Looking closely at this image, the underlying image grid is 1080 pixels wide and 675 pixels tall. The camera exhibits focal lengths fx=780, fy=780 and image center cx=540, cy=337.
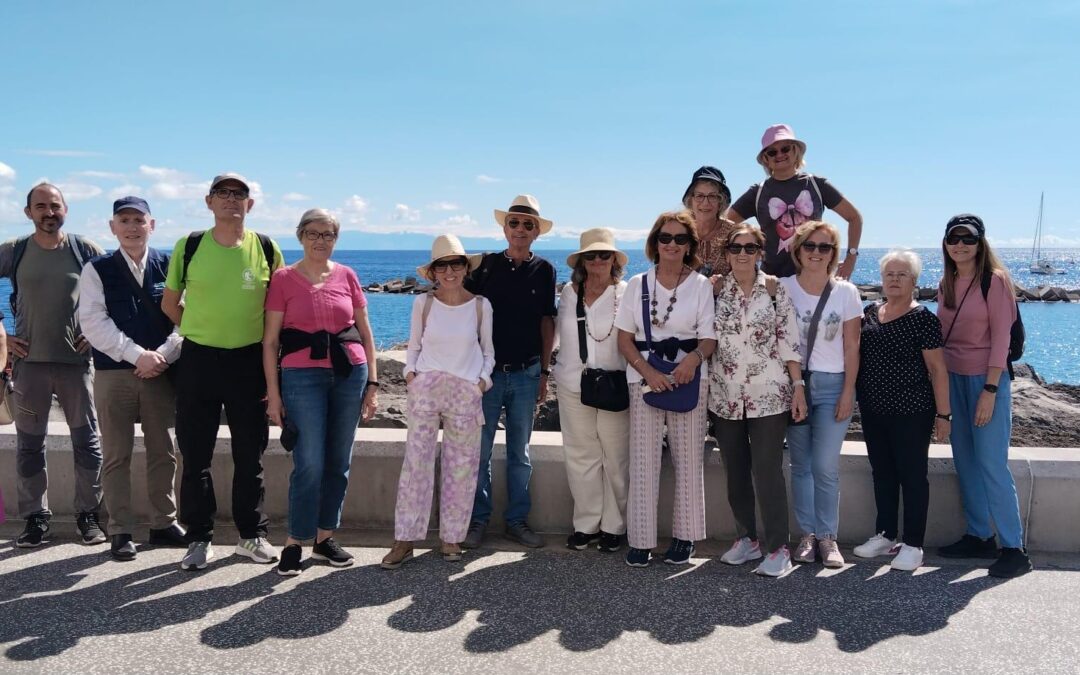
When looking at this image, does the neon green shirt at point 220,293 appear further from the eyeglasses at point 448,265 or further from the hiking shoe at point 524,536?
the hiking shoe at point 524,536

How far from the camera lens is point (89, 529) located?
4824 mm

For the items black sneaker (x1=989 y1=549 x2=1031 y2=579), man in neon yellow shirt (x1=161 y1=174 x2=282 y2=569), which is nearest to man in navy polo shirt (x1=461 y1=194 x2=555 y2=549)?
man in neon yellow shirt (x1=161 y1=174 x2=282 y2=569)

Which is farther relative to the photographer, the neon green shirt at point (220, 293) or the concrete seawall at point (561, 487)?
the concrete seawall at point (561, 487)

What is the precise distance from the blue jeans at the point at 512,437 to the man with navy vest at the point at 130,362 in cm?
188

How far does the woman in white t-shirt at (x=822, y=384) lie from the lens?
4.41 meters

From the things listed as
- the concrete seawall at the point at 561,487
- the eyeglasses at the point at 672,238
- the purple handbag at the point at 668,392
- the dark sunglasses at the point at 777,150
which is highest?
the dark sunglasses at the point at 777,150

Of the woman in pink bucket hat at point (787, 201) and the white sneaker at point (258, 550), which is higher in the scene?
the woman in pink bucket hat at point (787, 201)

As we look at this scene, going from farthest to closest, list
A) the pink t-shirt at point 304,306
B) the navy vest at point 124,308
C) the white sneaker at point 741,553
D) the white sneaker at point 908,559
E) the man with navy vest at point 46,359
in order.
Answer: the man with navy vest at point 46,359 → the navy vest at point 124,308 → the white sneaker at point 741,553 → the white sneaker at point 908,559 → the pink t-shirt at point 304,306

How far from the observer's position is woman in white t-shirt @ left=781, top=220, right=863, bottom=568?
4.41 m

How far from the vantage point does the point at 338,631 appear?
3.62 meters

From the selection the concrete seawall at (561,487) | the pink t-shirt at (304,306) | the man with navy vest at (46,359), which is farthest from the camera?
the man with navy vest at (46,359)

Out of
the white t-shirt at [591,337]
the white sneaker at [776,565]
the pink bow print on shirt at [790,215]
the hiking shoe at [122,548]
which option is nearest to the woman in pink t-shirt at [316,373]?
the hiking shoe at [122,548]

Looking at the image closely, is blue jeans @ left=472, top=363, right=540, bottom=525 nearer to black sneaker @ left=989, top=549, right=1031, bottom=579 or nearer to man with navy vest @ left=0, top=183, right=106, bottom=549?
man with navy vest @ left=0, top=183, right=106, bottom=549

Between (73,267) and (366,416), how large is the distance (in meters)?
2.21
